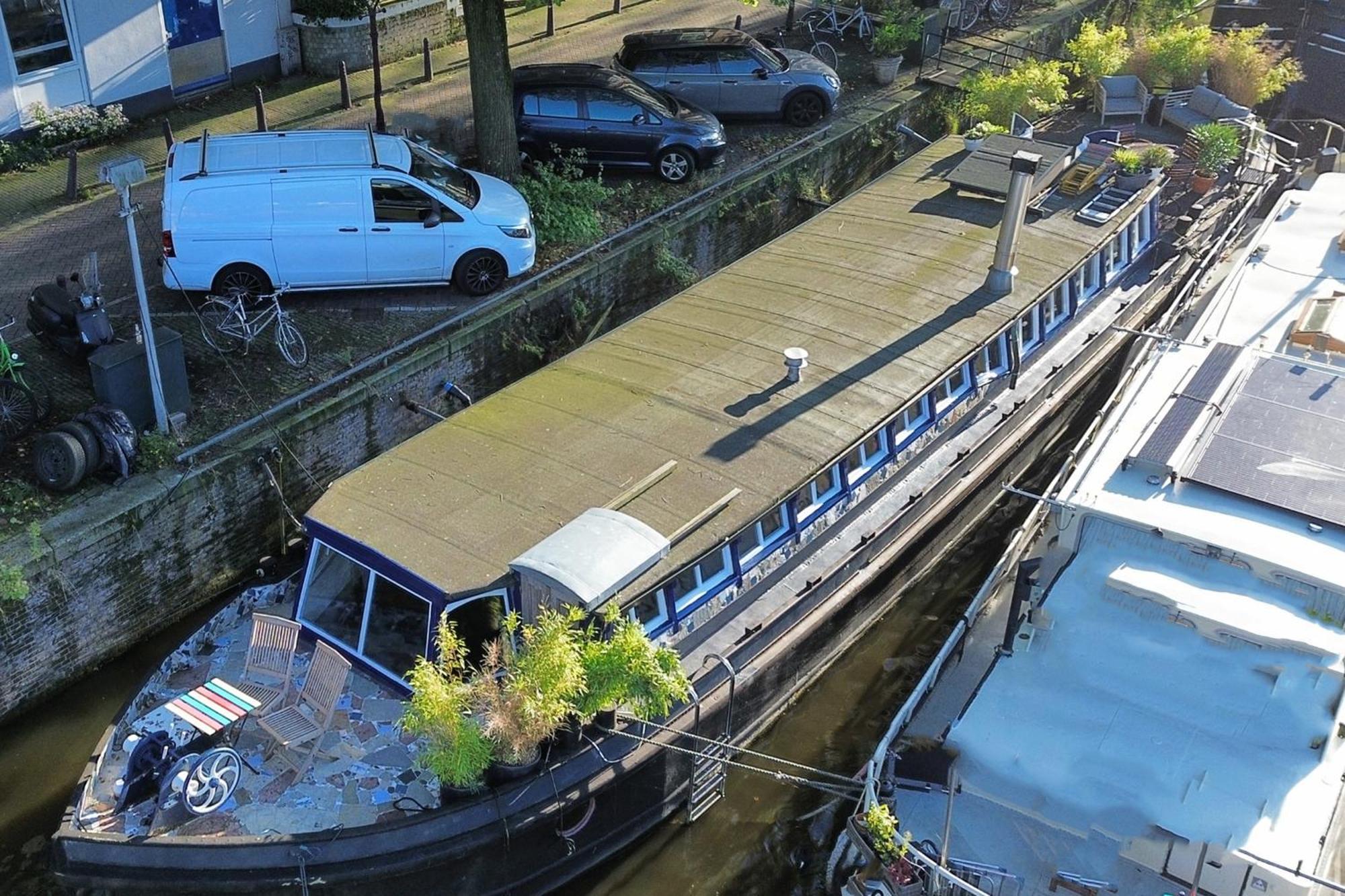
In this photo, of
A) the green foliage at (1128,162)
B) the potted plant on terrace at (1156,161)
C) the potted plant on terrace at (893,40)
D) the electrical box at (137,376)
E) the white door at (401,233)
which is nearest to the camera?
the electrical box at (137,376)

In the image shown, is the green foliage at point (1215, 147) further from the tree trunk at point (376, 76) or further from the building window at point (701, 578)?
the tree trunk at point (376, 76)

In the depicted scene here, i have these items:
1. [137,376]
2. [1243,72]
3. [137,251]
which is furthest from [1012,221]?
[137,376]

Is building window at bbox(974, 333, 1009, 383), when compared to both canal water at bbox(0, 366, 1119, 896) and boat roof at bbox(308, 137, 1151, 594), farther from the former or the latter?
canal water at bbox(0, 366, 1119, 896)

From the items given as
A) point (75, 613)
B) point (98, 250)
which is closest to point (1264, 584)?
point (75, 613)

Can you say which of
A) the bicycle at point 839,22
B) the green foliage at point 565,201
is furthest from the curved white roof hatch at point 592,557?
the bicycle at point 839,22

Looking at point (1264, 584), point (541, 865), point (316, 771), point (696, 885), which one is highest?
point (1264, 584)

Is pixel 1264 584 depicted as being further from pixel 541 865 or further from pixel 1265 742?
pixel 541 865

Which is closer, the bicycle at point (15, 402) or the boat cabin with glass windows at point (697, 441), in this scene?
the boat cabin with glass windows at point (697, 441)

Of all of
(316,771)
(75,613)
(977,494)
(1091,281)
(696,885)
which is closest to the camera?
(316,771)
